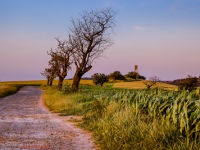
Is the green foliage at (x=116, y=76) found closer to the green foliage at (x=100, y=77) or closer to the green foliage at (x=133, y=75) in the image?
the green foliage at (x=133, y=75)

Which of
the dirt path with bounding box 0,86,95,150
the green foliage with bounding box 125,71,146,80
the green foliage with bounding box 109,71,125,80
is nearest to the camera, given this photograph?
the dirt path with bounding box 0,86,95,150

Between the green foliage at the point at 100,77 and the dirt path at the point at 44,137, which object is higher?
the green foliage at the point at 100,77

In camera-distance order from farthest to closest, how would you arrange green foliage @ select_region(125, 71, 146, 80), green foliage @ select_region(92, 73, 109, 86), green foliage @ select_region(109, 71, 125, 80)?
green foliage @ select_region(125, 71, 146, 80)
green foliage @ select_region(109, 71, 125, 80)
green foliage @ select_region(92, 73, 109, 86)

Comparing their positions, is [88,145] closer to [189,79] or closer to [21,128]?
[21,128]

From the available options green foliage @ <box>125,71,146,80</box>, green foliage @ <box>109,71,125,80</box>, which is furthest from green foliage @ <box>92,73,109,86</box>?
green foliage @ <box>125,71,146,80</box>

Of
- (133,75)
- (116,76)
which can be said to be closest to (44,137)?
(116,76)

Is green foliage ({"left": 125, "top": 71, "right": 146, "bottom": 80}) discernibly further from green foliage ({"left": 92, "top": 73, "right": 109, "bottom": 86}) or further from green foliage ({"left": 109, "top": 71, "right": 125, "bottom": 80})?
green foliage ({"left": 92, "top": 73, "right": 109, "bottom": 86})

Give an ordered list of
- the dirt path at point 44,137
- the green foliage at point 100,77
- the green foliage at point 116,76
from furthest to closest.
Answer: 1. the green foliage at point 116,76
2. the green foliage at point 100,77
3. the dirt path at point 44,137

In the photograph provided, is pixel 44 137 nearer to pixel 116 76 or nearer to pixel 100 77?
pixel 100 77

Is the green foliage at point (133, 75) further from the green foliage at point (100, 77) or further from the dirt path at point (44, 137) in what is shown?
the dirt path at point (44, 137)

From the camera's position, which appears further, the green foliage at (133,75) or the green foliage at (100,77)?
the green foliage at (133,75)

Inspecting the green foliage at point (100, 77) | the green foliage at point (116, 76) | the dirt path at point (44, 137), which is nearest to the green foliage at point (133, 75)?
the green foliage at point (116, 76)

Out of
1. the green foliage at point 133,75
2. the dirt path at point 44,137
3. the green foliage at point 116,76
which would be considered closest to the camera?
the dirt path at point 44,137

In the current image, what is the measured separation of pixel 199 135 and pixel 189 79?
4095 centimetres
